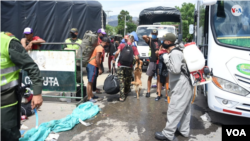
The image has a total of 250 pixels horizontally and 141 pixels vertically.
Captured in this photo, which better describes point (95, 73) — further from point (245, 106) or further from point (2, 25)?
point (2, 25)

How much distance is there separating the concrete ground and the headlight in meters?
0.85

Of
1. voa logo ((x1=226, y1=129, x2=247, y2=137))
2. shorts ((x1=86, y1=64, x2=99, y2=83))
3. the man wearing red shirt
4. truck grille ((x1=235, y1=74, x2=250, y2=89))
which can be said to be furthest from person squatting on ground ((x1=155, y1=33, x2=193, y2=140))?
the man wearing red shirt

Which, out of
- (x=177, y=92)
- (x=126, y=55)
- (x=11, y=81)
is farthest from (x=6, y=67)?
(x=126, y=55)

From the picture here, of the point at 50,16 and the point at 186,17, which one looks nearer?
the point at 50,16

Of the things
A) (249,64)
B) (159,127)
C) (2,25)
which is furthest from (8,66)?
(2,25)

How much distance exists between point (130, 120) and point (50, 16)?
666 centimetres

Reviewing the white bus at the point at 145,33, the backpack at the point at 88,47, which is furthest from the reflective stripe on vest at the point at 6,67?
the white bus at the point at 145,33

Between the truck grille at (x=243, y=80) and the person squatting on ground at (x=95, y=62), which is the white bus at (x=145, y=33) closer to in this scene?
the person squatting on ground at (x=95, y=62)

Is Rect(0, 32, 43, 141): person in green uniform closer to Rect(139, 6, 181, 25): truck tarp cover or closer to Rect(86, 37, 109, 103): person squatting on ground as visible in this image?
Rect(86, 37, 109, 103): person squatting on ground

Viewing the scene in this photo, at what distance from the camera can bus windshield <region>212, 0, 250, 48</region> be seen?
4102 mm

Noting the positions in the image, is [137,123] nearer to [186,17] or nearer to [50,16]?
[50,16]

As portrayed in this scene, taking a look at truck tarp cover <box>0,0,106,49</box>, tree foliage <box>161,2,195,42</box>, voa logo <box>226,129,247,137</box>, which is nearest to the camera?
voa logo <box>226,129,247,137</box>

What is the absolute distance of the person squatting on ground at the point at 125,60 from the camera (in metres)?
5.40

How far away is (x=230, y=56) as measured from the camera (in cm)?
380
